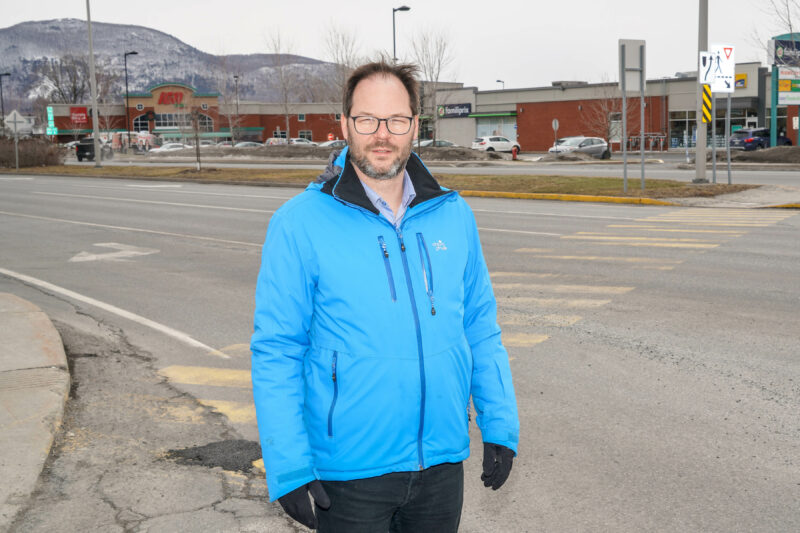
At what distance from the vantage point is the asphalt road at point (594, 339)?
14.4 ft

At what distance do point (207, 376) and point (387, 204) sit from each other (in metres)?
4.58

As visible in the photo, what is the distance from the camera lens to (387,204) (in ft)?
8.49

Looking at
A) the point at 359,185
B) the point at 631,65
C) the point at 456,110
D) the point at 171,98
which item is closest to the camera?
the point at 359,185

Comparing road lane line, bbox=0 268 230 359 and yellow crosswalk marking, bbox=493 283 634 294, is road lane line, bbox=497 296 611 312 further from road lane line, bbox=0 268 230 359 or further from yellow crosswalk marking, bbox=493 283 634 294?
road lane line, bbox=0 268 230 359

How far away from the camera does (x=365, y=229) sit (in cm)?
245

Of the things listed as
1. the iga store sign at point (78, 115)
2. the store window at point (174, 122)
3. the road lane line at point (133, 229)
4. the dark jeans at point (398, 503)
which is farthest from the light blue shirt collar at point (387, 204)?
the iga store sign at point (78, 115)

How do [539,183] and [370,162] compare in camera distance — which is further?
[539,183]

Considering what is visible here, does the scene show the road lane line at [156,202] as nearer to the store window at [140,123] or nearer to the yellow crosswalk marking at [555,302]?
the yellow crosswalk marking at [555,302]

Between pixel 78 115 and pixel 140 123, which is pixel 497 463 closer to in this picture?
pixel 140 123

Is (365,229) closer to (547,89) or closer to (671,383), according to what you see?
(671,383)

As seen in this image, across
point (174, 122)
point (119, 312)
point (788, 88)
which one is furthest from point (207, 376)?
point (174, 122)

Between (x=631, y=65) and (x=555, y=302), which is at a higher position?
(x=631, y=65)

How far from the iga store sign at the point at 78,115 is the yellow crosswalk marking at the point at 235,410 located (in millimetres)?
98956

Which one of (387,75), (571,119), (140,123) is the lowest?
(387,75)
